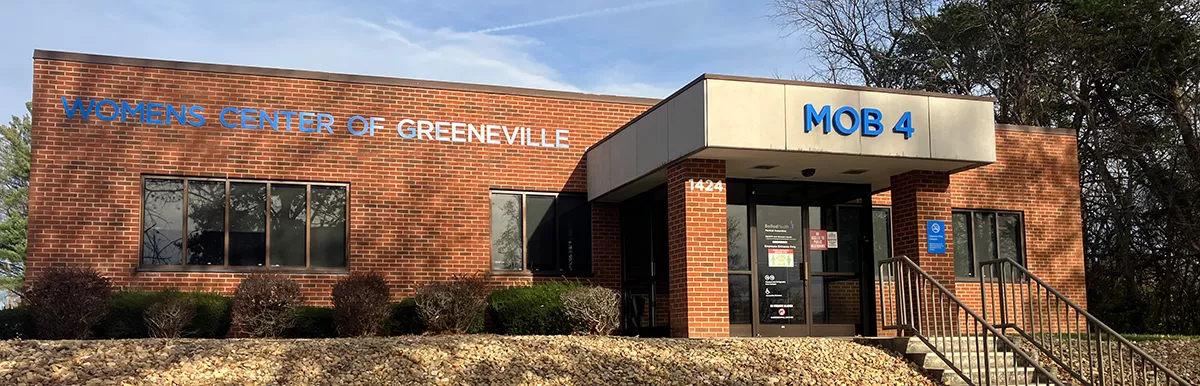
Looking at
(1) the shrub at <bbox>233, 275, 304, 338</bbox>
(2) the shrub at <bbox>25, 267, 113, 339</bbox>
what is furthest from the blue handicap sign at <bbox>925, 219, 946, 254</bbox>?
(2) the shrub at <bbox>25, 267, 113, 339</bbox>

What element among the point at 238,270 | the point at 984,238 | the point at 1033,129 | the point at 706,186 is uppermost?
the point at 1033,129

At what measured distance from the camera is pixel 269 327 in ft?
42.5

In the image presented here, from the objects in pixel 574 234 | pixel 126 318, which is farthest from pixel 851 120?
pixel 126 318

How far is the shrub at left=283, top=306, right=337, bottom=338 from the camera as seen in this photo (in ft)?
45.3

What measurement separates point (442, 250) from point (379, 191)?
1305mm

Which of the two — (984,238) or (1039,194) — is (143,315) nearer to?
(984,238)

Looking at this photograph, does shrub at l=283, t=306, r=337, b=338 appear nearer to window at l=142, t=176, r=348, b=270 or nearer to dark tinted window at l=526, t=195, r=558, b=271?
window at l=142, t=176, r=348, b=270

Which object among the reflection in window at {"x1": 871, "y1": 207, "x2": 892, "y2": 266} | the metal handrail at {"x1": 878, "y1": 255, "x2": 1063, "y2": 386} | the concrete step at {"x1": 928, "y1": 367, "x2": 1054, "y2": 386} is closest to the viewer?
the metal handrail at {"x1": 878, "y1": 255, "x2": 1063, "y2": 386}

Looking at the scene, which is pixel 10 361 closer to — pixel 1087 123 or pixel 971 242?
pixel 971 242

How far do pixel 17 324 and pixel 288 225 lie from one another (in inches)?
150

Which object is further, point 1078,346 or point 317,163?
point 317,163

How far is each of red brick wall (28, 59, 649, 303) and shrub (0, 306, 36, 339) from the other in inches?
64.3

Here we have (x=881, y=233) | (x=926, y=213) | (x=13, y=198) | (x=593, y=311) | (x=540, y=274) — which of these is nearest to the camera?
(x=593, y=311)

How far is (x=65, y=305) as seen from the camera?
40.7 ft
